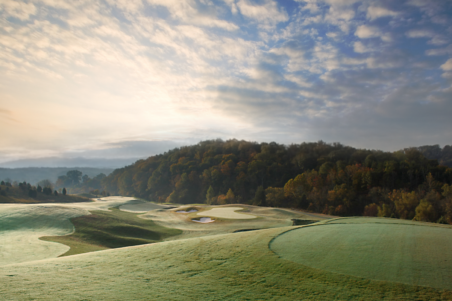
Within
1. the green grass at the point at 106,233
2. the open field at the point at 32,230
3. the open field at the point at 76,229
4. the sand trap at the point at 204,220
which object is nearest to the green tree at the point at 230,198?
the sand trap at the point at 204,220

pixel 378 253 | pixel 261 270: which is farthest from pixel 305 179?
pixel 261 270

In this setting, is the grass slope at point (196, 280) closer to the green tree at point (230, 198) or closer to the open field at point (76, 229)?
the open field at point (76, 229)

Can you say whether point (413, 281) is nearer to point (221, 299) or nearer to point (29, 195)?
point (221, 299)

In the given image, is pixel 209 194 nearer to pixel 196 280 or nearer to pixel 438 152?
pixel 196 280

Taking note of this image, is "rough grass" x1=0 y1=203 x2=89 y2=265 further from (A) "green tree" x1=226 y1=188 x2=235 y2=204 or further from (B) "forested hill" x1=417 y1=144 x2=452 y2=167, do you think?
(B) "forested hill" x1=417 y1=144 x2=452 y2=167

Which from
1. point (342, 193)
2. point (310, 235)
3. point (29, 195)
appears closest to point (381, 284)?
point (310, 235)

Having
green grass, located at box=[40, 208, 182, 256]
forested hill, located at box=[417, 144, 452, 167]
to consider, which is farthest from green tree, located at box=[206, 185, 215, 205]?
forested hill, located at box=[417, 144, 452, 167]

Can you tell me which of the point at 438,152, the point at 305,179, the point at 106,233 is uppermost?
the point at 438,152
